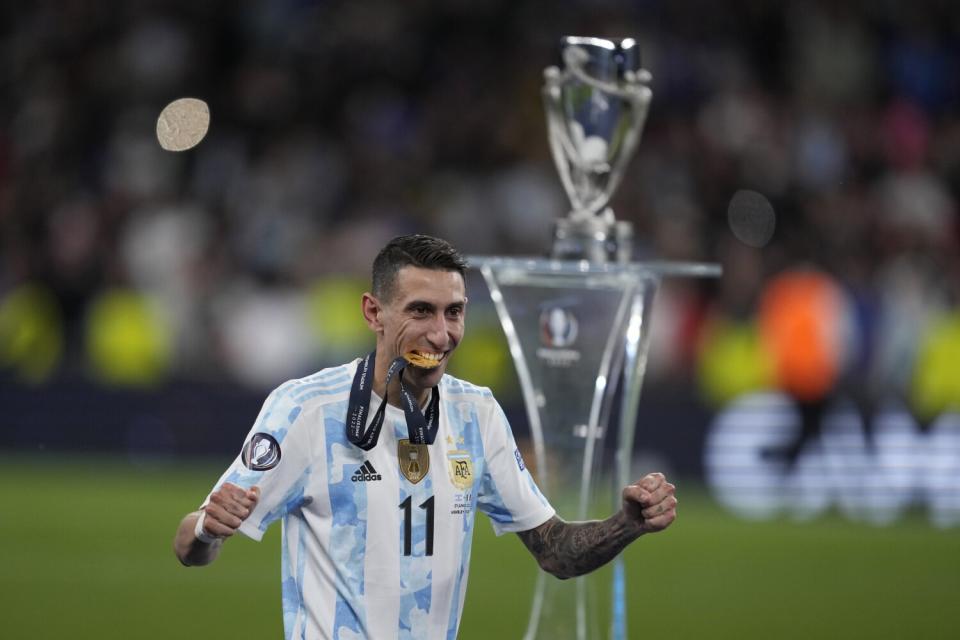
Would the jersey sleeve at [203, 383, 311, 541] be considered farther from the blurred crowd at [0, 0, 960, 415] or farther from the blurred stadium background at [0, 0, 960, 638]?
the blurred crowd at [0, 0, 960, 415]

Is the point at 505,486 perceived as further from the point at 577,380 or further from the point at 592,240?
the point at 592,240

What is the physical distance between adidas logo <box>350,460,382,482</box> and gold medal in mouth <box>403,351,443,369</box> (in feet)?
0.99

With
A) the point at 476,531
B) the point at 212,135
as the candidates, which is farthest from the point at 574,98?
the point at 212,135

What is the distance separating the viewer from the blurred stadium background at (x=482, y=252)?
11.8 meters

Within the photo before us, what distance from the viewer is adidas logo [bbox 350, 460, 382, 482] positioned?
4.21 m

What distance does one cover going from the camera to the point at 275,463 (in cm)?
411

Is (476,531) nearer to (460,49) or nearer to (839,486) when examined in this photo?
(839,486)

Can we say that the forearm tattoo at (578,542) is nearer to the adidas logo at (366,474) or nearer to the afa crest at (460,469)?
the afa crest at (460,469)

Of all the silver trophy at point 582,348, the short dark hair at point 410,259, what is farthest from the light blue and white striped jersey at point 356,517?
the silver trophy at point 582,348

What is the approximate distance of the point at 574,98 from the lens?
5.74 meters

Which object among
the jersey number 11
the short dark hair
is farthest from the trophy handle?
the jersey number 11

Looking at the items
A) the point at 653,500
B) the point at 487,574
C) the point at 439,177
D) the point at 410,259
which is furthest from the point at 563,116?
the point at 439,177

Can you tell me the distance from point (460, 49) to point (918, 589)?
9573 mm

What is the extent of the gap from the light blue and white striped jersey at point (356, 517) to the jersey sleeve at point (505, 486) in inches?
4.9
